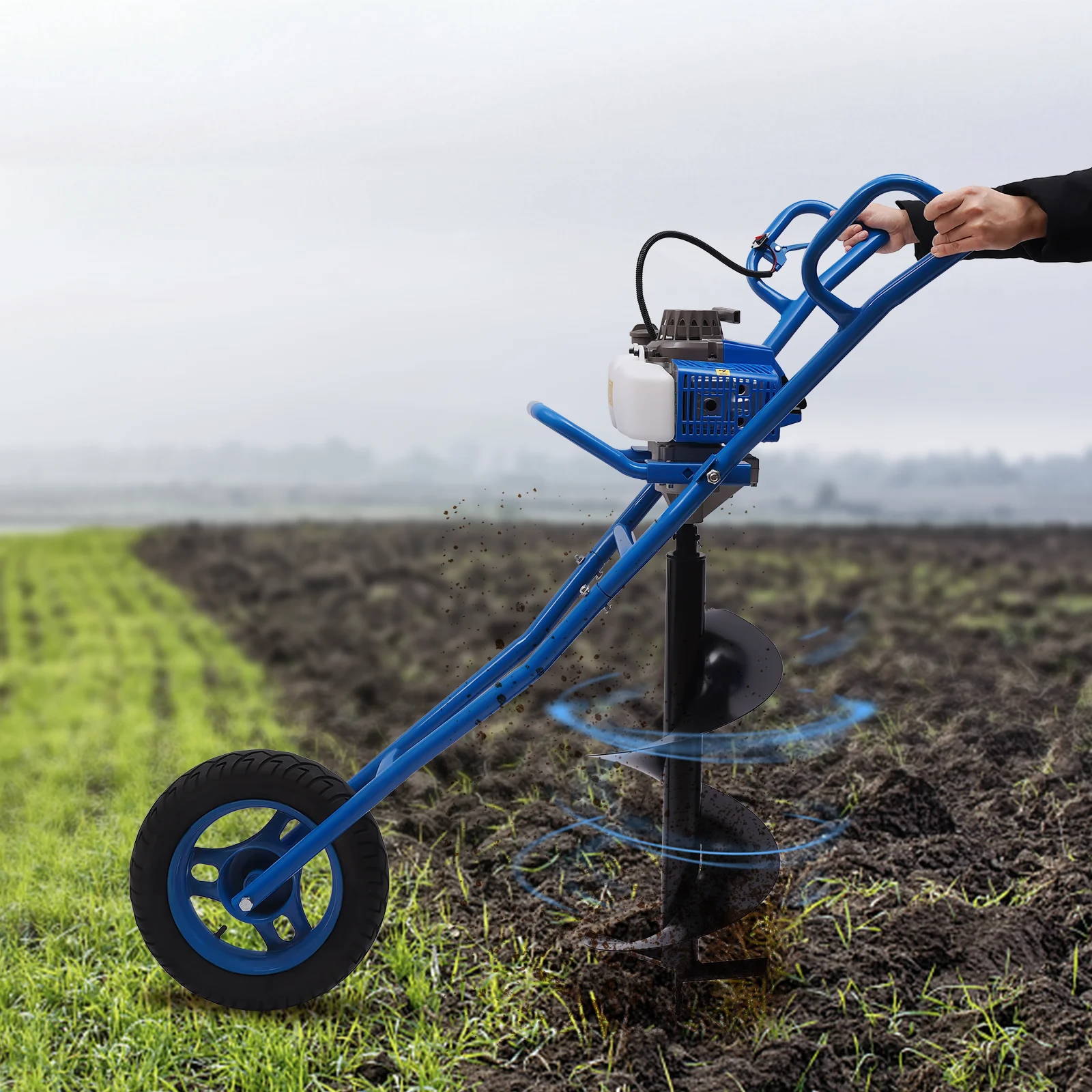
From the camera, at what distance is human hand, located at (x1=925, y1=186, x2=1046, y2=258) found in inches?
78.8

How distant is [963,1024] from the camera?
2525 millimetres

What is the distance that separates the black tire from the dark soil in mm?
447

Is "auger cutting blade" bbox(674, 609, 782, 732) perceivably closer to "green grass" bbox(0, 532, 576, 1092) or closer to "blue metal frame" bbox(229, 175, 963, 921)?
"blue metal frame" bbox(229, 175, 963, 921)

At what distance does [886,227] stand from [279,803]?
195 cm

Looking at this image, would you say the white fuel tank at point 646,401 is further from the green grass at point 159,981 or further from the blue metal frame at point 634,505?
the green grass at point 159,981

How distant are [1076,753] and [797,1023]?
5.70 ft

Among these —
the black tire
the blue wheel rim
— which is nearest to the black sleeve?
the black tire

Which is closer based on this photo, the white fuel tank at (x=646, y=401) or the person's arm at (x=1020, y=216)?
→ the person's arm at (x=1020, y=216)

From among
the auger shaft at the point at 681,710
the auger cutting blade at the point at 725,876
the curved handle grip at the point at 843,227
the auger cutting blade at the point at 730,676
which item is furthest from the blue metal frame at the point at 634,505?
the auger cutting blade at the point at 725,876

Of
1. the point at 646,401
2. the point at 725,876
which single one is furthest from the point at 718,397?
the point at 725,876

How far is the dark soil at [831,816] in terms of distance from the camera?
2.51 m

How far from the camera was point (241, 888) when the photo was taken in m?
2.54

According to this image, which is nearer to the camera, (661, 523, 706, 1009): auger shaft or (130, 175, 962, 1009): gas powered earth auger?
(130, 175, 962, 1009): gas powered earth auger

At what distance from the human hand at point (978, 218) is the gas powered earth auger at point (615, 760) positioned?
1.21 feet
